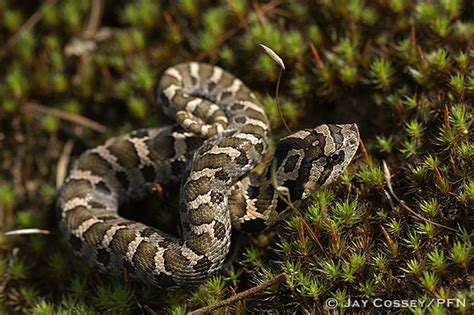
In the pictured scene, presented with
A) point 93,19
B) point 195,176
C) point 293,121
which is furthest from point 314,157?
point 93,19

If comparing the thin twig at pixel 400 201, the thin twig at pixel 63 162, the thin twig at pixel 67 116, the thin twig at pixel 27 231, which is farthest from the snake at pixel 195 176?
the thin twig at pixel 400 201

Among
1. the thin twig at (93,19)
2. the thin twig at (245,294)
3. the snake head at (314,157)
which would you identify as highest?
the thin twig at (93,19)

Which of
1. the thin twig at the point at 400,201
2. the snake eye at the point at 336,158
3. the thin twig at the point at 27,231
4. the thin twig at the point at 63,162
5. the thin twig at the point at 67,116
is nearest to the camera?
the thin twig at the point at 400,201

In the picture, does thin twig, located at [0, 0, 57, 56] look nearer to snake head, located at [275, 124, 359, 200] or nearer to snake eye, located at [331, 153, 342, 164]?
snake head, located at [275, 124, 359, 200]

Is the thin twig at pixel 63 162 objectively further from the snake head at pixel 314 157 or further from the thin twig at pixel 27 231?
the snake head at pixel 314 157

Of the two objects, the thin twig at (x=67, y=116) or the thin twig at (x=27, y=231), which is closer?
the thin twig at (x=27, y=231)

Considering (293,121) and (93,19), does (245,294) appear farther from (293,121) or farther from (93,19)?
(93,19)
